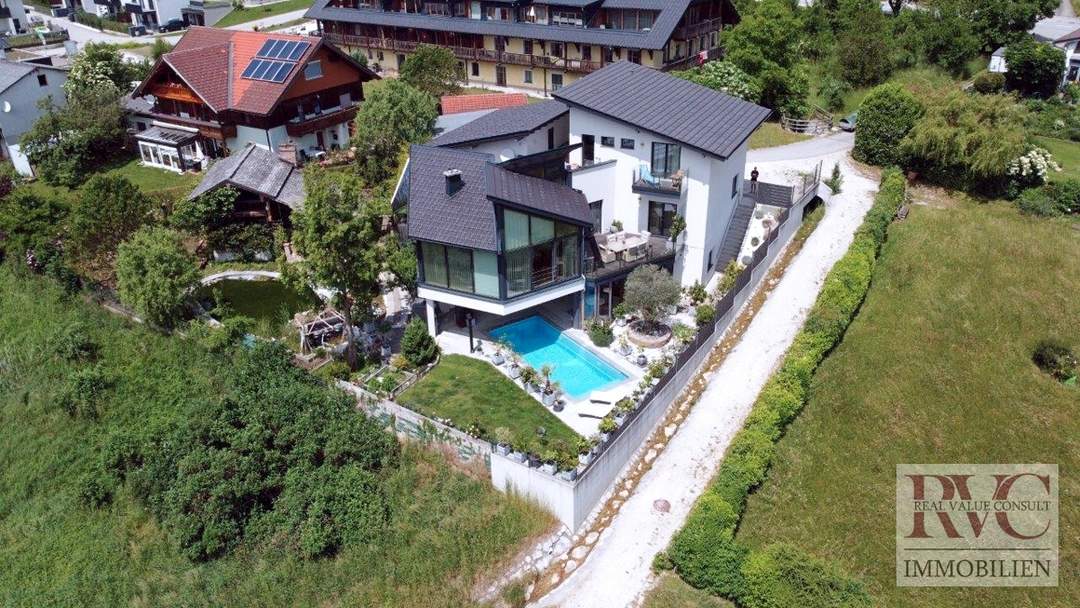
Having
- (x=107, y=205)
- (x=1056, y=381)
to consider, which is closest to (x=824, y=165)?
(x=1056, y=381)

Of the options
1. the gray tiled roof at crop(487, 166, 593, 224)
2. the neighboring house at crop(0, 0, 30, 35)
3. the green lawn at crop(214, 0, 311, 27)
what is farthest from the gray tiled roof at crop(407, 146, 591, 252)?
the neighboring house at crop(0, 0, 30, 35)

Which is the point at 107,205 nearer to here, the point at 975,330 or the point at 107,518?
the point at 107,518

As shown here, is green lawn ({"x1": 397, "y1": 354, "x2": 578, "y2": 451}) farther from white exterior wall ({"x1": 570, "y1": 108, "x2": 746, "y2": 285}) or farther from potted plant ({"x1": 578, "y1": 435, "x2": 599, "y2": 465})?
white exterior wall ({"x1": 570, "y1": 108, "x2": 746, "y2": 285})

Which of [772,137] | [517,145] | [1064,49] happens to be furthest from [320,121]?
[1064,49]

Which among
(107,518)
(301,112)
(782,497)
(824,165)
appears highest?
(301,112)

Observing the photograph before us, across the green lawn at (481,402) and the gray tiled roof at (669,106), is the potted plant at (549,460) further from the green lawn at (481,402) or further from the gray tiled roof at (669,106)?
the gray tiled roof at (669,106)

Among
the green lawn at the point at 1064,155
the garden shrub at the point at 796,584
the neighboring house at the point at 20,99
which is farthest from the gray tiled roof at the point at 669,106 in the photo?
the neighboring house at the point at 20,99
